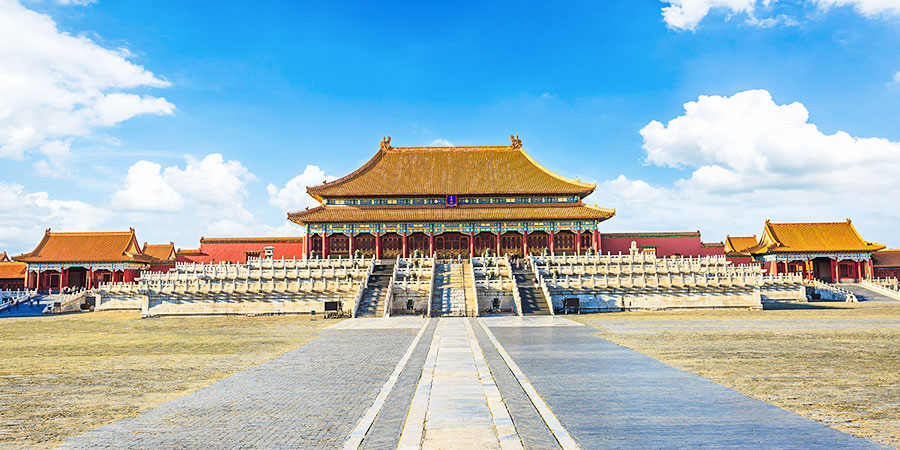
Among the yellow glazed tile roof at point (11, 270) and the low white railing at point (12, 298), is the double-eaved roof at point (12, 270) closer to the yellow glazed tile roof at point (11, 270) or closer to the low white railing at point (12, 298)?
the yellow glazed tile roof at point (11, 270)

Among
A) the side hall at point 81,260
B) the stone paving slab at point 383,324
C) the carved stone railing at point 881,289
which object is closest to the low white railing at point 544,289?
the stone paving slab at point 383,324

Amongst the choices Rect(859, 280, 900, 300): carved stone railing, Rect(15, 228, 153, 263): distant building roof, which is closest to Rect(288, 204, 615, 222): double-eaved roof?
Rect(15, 228, 153, 263): distant building roof

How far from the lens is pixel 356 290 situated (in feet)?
105

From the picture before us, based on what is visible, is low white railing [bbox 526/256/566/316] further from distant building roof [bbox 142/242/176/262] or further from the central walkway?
distant building roof [bbox 142/242/176/262]

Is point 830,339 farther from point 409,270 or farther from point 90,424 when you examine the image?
point 409,270

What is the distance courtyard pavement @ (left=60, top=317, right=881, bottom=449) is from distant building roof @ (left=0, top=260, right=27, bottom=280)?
2220 inches

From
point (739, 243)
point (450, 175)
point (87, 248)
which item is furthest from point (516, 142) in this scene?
point (87, 248)

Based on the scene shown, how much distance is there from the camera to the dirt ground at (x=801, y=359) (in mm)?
8273

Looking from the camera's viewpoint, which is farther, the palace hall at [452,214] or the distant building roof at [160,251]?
the distant building roof at [160,251]

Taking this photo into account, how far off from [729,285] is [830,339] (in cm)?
1695

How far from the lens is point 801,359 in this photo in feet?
42.6

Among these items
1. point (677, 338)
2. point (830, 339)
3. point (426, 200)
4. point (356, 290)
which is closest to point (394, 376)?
point (677, 338)

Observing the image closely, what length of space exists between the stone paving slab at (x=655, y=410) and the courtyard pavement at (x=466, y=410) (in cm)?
2

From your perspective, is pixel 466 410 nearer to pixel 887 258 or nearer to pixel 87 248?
pixel 87 248
